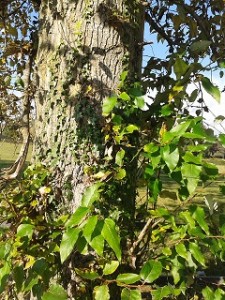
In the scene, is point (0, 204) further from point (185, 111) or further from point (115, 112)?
point (185, 111)

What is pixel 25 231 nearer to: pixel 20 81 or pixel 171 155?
pixel 171 155

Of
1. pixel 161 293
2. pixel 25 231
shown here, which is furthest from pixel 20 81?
pixel 161 293

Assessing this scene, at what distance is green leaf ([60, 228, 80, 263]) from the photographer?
1.30 metres

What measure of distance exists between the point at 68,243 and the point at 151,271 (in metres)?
0.45

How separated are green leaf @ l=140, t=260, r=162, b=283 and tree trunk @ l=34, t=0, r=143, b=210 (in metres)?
0.60

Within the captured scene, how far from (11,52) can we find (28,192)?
3.47 ft

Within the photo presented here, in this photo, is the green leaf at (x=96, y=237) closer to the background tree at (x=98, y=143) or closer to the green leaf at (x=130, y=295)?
the green leaf at (x=130, y=295)

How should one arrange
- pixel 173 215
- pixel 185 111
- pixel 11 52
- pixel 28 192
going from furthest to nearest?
1. pixel 11 52
2. pixel 185 111
3. pixel 28 192
4. pixel 173 215

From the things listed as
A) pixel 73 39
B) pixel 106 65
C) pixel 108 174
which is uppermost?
pixel 73 39

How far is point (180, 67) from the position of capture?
187cm

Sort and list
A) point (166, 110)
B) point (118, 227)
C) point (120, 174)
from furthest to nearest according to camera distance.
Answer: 1. point (166, 110)
2. point (120, 174)
3. point (118, 227)

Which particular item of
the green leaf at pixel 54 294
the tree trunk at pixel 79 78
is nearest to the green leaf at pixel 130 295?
the green leaf at pixel 54 294

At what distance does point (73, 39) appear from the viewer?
2.11 m

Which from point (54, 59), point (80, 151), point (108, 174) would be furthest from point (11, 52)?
point (108, 174)
